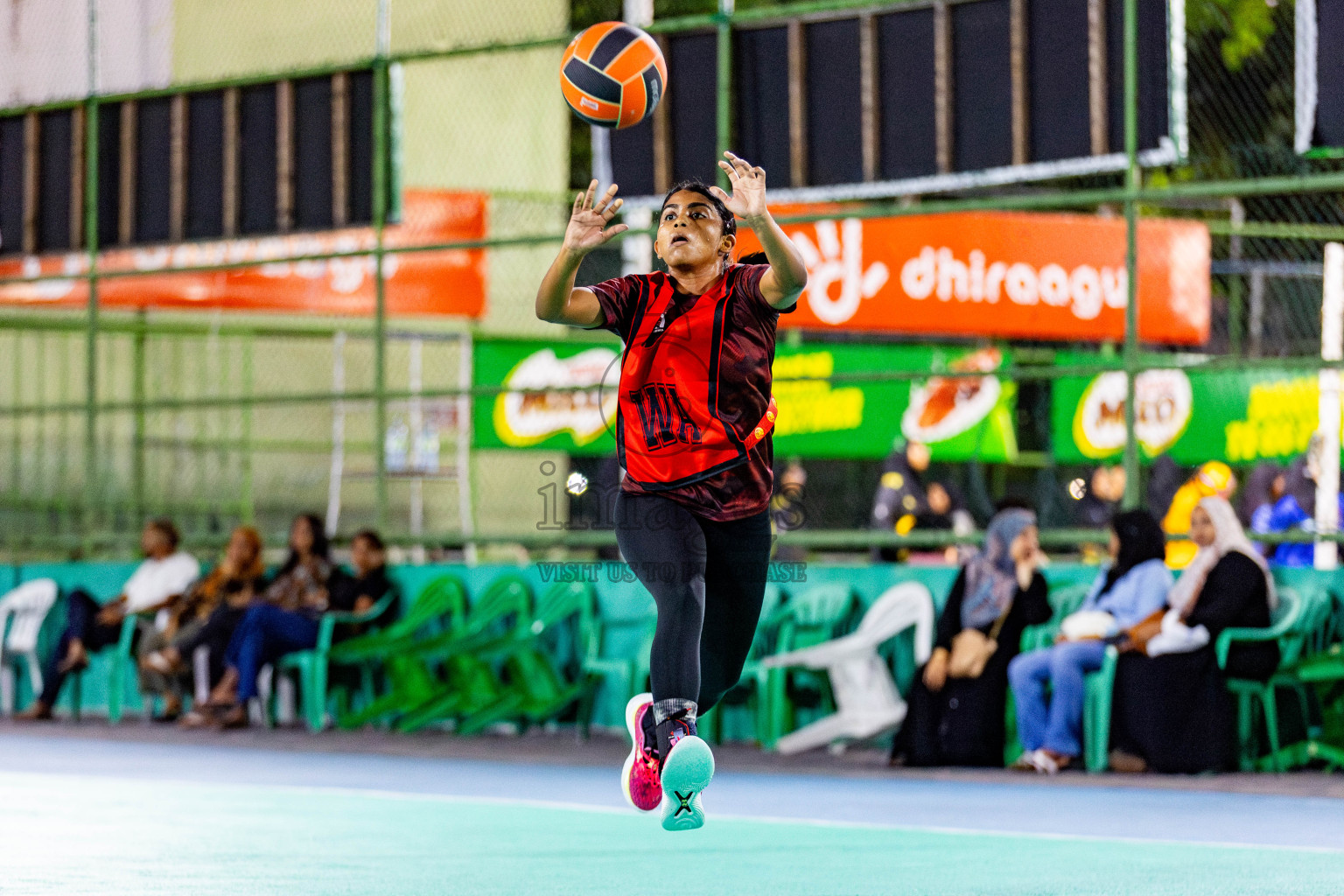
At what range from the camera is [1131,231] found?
11508mm

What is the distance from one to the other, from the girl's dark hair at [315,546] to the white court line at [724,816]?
3291 millimetres

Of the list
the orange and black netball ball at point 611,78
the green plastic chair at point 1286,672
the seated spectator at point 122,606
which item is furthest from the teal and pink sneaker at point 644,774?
the seated spectator at point 122,606

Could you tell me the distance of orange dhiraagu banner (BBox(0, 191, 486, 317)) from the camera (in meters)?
18.3

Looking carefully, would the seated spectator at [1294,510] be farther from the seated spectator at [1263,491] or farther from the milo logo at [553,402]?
the milo logo at [553,402]

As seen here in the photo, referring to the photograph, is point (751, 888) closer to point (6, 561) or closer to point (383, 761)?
point (383, 761)

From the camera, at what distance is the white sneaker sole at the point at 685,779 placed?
571cm

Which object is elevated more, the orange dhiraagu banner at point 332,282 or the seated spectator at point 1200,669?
the orange dhiraagu banner at point 332,282

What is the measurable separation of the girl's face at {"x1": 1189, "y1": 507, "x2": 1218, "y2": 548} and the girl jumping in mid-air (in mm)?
5070

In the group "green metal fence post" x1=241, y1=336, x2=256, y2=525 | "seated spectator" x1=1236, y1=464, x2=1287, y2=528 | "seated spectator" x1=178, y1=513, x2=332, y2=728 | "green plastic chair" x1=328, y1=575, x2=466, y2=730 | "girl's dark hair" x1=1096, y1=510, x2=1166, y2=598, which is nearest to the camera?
"girl's dark hair" x1=1096, y1=510, x2=1166, y2=598

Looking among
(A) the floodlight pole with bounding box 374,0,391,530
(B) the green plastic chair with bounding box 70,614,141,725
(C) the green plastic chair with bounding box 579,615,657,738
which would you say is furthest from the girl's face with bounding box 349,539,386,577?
(B) the green plastic chair with bounding box 70,614,141,725

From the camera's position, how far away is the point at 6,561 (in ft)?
54.6

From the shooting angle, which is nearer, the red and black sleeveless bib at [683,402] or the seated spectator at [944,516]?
the red and black sleeveless bib at [683,402]

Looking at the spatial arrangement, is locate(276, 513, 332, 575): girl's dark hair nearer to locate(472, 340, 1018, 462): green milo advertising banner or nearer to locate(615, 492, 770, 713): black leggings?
locate(472, 340, 1018, 462): green milo advertising banner

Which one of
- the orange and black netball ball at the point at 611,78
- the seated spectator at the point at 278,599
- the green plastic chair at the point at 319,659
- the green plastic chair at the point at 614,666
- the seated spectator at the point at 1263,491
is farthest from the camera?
the seated spectator at the point at 1263,491
